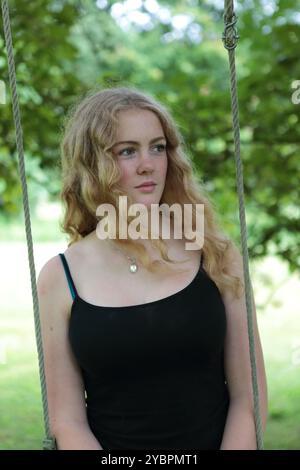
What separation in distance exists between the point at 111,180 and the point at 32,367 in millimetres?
4813

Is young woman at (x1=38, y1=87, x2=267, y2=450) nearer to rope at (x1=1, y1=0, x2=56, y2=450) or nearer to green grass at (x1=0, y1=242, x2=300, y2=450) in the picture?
rope at (x1=1, y1=0, x2=56, y2=450)

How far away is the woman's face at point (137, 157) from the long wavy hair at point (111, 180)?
0.04 feet

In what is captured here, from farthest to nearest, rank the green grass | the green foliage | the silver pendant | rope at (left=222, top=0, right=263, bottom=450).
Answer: the green grass < the green foliage < the silver pendant < rope at (left=222, top=0, right=263, bottom=450)

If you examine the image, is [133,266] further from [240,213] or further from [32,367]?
[32,367]

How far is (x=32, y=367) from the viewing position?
19.3 feet

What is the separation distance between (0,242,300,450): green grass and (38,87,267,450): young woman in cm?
223

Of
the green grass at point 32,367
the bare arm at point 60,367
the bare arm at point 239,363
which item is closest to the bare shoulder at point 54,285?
A: the bare arm at point 60,367

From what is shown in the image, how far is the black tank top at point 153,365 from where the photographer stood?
124 cm

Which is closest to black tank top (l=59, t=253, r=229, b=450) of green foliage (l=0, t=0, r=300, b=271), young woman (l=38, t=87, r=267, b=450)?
young woman (l=38, t=87, r=267, b=450)

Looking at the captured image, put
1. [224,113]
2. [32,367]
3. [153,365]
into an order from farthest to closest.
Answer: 1. [32,367]
2. [224,113]
3. [153,365]

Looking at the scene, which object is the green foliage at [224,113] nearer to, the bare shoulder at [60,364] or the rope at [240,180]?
the rope at [240,180]

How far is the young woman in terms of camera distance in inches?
49.3

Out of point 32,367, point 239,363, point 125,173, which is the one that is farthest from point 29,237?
point 32,367

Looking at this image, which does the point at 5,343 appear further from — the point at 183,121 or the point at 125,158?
the point at 125,158
